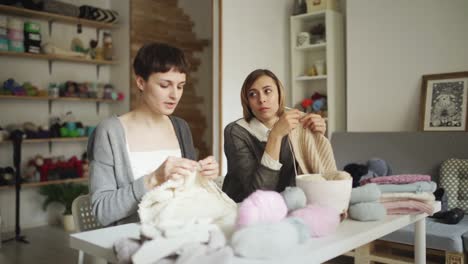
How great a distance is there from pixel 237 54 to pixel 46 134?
2.02 m

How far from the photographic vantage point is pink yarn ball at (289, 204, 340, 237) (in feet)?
2.75

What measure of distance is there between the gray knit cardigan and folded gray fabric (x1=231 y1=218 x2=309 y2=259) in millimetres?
395

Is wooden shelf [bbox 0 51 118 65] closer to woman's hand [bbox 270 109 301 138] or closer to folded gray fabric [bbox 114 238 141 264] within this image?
woman's hand [bbox 270 109 301 138]

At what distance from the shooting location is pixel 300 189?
38.1 inches

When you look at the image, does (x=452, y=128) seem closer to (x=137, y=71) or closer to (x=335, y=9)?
(x=335, y=9)

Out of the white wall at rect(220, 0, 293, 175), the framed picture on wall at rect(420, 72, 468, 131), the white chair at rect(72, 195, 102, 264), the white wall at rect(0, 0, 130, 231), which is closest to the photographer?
the white chair at rect(72, 195, 102, 264)

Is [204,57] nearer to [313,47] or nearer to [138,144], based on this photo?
[313,47]

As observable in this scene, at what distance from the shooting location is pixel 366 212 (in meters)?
1.02

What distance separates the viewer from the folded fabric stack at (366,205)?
1.02 meters

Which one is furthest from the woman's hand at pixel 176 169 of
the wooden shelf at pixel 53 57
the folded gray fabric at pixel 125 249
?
the wooden shelf at pixel 53 57

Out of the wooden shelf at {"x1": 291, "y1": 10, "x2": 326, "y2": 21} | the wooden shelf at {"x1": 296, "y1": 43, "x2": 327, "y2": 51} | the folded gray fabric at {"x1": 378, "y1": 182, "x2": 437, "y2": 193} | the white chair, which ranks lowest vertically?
the white chair

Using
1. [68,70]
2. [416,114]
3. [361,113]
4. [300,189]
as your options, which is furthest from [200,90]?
[300,189]

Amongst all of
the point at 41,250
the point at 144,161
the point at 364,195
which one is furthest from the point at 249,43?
the point at 364,195

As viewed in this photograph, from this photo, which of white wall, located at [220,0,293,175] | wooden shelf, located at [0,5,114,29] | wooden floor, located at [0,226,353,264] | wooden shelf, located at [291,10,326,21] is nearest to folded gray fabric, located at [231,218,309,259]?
wooden floor, located at [0,226,353,264]
